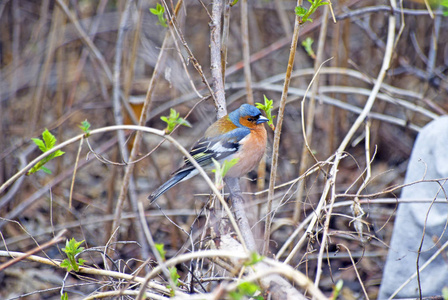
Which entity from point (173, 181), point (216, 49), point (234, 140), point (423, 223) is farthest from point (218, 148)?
point (423, 223)

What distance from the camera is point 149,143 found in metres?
7.11

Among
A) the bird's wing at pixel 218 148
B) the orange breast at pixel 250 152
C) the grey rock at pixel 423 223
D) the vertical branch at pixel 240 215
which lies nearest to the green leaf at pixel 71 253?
the vertical branch at pixel 240 215

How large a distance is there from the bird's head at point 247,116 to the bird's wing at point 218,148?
0.21 feet

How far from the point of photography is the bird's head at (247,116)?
4.02 m

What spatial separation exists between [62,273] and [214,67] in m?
3.23

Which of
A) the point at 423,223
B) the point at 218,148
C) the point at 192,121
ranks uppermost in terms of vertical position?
the point at 218,148

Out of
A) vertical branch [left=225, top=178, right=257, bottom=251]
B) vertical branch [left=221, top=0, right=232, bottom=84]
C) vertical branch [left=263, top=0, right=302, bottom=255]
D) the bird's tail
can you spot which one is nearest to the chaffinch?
the bird's tail

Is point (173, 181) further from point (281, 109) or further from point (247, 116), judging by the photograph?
point (281, 109)

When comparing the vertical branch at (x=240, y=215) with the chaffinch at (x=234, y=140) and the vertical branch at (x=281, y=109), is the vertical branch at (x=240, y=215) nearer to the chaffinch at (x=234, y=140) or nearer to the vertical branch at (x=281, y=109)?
the vertical branch at (x=281, y=109)

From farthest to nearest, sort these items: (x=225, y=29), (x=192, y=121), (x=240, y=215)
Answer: (x=192, y=121)
(x=225, y=29)
(x=240, y=215)

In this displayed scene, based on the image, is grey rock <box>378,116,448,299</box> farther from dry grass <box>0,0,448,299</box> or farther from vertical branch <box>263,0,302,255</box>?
vertical branch <box>263,0,302,255</box>

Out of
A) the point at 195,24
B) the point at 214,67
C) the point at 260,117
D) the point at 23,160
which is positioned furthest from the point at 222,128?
the point at 195,24

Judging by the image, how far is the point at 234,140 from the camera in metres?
4.15

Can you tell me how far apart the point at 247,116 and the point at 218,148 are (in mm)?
399
